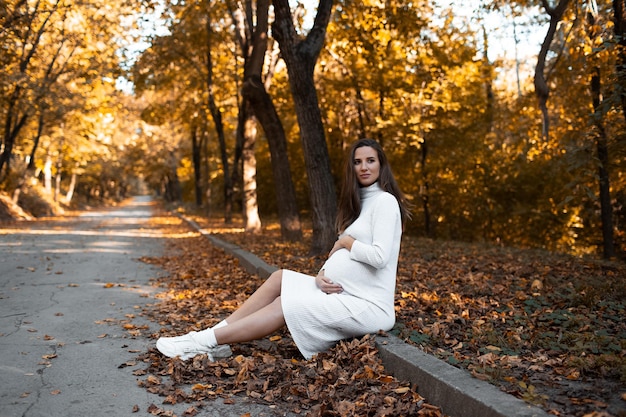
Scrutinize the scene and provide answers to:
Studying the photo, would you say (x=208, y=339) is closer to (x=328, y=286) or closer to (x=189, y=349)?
(x=189, y=349)

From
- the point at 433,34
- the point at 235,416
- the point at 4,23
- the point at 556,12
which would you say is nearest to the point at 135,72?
the point at 4,23

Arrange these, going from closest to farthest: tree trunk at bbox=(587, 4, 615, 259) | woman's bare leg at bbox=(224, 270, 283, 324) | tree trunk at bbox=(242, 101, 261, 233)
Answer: woman's bare leg at bbox=(224, 270, 283, 324) < tree trunk at bbox=(587, 4, 615, 259) < tree trunk at bbox=(242, 101, 261, 233)

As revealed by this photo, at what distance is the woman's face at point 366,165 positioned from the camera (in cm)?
454

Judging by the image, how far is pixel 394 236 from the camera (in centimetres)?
430

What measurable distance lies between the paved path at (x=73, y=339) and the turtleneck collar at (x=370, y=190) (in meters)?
1.88

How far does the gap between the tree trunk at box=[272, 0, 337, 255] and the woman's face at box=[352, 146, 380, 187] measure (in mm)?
4805

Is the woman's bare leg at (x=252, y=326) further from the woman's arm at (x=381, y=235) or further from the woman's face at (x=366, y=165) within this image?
the woman's face at (x=366, y=165)

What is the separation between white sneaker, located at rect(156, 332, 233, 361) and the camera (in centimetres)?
431

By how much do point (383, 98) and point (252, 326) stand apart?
48.8 feet

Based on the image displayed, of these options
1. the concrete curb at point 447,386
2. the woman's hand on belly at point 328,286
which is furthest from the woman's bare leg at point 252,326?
the concrete curb at point 447,386

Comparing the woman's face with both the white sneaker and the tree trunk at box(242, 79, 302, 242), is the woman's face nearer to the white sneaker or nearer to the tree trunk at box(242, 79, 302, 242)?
the white sneaker

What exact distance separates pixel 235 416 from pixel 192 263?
7856 mm

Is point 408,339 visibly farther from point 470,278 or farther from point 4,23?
point 4,23

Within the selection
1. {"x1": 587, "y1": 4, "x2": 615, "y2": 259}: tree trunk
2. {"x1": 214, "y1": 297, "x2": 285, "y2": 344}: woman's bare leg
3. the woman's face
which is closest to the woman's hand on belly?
{"x1": 214, "y1": 297, "x2": 285, "y2": 344}: woman's bare leg
